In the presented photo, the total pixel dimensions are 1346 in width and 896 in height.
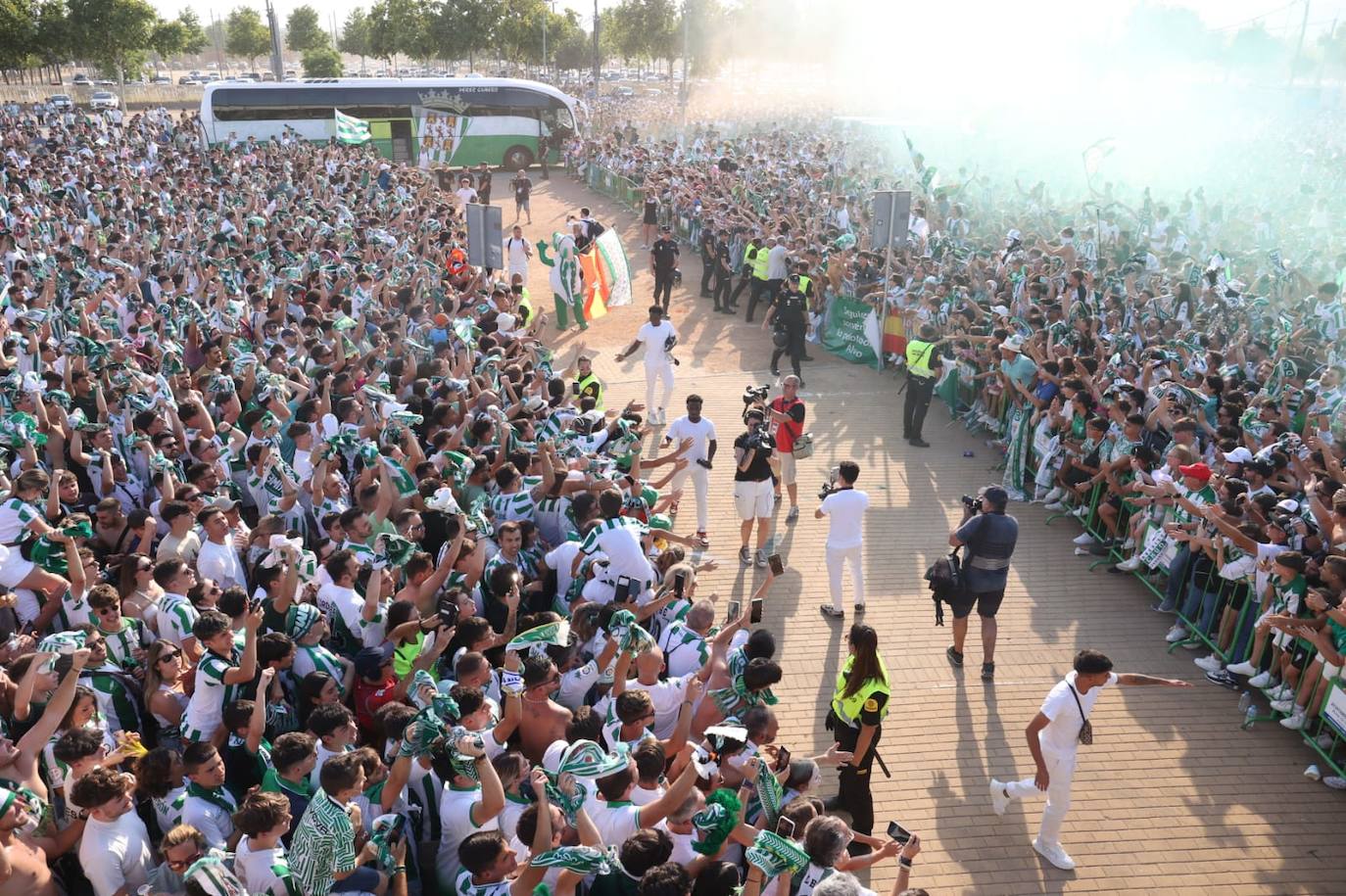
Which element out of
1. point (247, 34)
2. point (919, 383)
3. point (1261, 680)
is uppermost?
point (247, 34)

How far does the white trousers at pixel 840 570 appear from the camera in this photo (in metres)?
9.22

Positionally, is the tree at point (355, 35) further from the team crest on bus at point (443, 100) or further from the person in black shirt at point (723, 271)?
the person in black shirt at point (723, 271)

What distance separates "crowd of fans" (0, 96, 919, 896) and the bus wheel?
28046 mm

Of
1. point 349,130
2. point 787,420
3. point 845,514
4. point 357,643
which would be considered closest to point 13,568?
point 357,643

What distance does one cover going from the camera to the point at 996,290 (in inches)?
639

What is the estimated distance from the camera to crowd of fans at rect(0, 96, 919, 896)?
174 inches

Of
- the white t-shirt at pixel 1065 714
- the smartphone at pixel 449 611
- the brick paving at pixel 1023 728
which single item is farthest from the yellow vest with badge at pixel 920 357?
the smartphone at pixel 449 611

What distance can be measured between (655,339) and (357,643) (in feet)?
25.8

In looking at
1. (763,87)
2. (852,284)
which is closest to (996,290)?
(852,284)

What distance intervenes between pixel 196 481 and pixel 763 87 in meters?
86.6

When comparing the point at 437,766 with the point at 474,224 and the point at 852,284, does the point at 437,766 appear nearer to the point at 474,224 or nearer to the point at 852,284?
the point at 474,224

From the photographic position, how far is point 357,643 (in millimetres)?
6270

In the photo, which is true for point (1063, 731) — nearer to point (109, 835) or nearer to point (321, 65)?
point (109, 835)

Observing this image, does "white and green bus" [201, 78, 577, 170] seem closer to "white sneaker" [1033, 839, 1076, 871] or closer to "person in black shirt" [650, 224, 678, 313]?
"person in black shirt" [650, 224, 678, 313]
